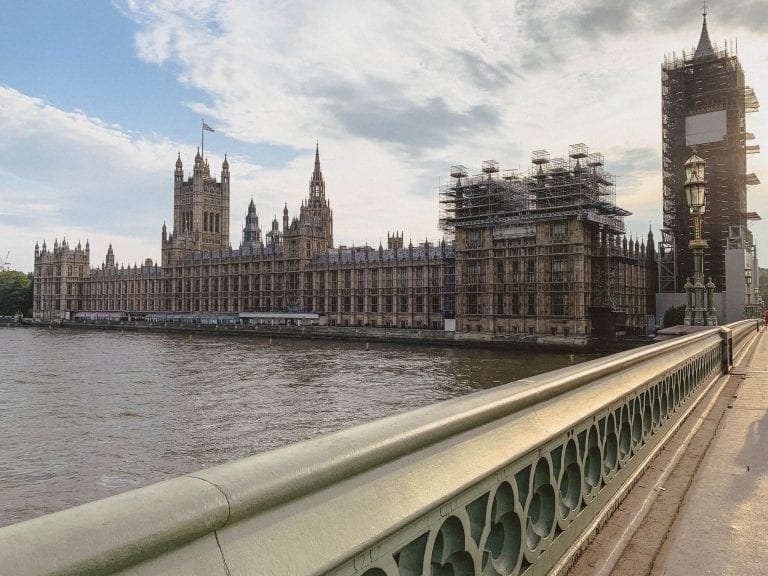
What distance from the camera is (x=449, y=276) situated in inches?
2842

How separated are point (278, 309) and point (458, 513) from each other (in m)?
92.4

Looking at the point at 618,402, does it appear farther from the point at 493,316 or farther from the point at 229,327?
the point at 229,327

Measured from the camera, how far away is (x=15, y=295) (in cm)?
13388

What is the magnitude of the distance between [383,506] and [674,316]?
58458mm

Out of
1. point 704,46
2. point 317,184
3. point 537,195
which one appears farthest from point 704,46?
point 317,184

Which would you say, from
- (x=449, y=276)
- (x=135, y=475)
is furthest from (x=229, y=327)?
(x=135, y=475)

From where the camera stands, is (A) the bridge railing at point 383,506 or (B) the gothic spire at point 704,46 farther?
(B) the gothic spire at point 704,46

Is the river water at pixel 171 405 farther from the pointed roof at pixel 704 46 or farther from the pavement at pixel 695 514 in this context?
the pointed roof at pixel 704 46

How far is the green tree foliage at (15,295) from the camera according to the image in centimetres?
13400

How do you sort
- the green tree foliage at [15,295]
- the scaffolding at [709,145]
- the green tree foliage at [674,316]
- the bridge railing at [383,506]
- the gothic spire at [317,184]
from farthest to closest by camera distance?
the green tree foliage at [15,295]
the gothic spire at [317,184]
the scaffolding at [709,145]
the green tree foliage at [674,316]
the bridge railing at [383,506]

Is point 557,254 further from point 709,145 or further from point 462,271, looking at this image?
point 709,145

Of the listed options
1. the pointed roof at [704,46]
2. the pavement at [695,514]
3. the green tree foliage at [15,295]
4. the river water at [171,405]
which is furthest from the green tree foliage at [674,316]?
the green tree foliage at [15,295]

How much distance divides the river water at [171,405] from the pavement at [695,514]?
12.5 meters

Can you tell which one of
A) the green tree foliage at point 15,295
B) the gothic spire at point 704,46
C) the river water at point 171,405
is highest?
the gothic spire at point 704,46
